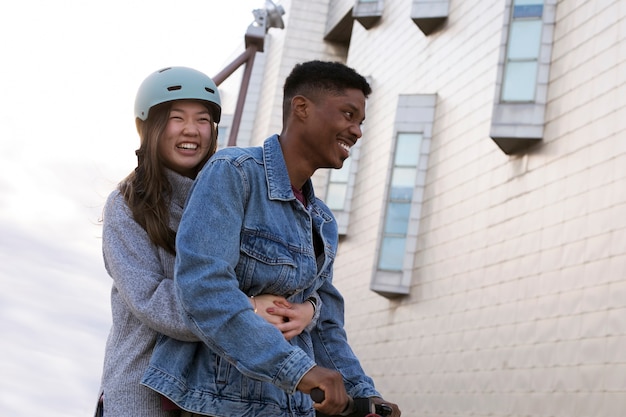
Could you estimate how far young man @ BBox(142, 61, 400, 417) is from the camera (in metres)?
2.67

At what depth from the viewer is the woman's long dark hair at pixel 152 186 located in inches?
126

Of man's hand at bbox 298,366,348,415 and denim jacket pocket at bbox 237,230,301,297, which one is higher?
denim jacket pocket at bbox 237,230,301,297

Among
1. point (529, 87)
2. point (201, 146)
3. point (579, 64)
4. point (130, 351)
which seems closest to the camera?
point (130, 351)

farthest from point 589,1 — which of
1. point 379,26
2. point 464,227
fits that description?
point 379,26

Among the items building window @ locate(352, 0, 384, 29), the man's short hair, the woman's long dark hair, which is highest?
building window @ locate(352, 0, 384, 29)

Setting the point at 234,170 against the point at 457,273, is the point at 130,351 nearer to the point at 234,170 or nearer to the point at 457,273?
the point at 234,170

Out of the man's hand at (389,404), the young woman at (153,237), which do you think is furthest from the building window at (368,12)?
the man's hand at (389,404)

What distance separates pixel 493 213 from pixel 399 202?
417 centimetres

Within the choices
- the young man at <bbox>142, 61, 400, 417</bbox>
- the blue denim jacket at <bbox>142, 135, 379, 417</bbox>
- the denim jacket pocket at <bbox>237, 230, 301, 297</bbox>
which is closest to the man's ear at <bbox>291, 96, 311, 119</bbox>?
the young man at <bbox>142, 61, 400, 417</bbox>

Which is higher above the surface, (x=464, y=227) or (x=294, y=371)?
(x=464, y=227)

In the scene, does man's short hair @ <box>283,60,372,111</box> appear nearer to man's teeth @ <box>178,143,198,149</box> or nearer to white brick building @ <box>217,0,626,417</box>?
man's teeth @ <box>178,143,198,149</box>

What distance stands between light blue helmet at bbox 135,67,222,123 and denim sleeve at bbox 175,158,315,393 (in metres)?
0.87

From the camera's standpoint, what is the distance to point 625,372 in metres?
12.2

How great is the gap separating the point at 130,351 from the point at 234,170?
0.65 m
